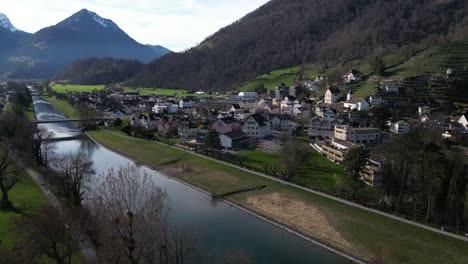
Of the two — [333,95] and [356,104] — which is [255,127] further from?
[333,95]

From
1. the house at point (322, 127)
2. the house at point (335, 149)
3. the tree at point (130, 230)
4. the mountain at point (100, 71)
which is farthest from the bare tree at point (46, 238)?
the mountain at point (100, 71)

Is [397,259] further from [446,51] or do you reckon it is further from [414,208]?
[446,51]

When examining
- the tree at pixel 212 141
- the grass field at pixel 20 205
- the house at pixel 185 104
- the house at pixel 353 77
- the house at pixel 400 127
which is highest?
the house at pixel 353 77

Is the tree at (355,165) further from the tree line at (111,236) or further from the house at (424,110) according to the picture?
the house at (424,110)

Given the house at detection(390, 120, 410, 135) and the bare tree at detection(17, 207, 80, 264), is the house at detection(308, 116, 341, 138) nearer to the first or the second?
the house at detection(390, 120, 410, 135)

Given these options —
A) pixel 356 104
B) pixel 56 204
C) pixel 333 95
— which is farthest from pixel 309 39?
pixel 56 204

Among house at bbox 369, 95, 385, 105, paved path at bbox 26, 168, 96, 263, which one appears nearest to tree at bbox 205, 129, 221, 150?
paved path at bbox 26, 168, 96, 263
